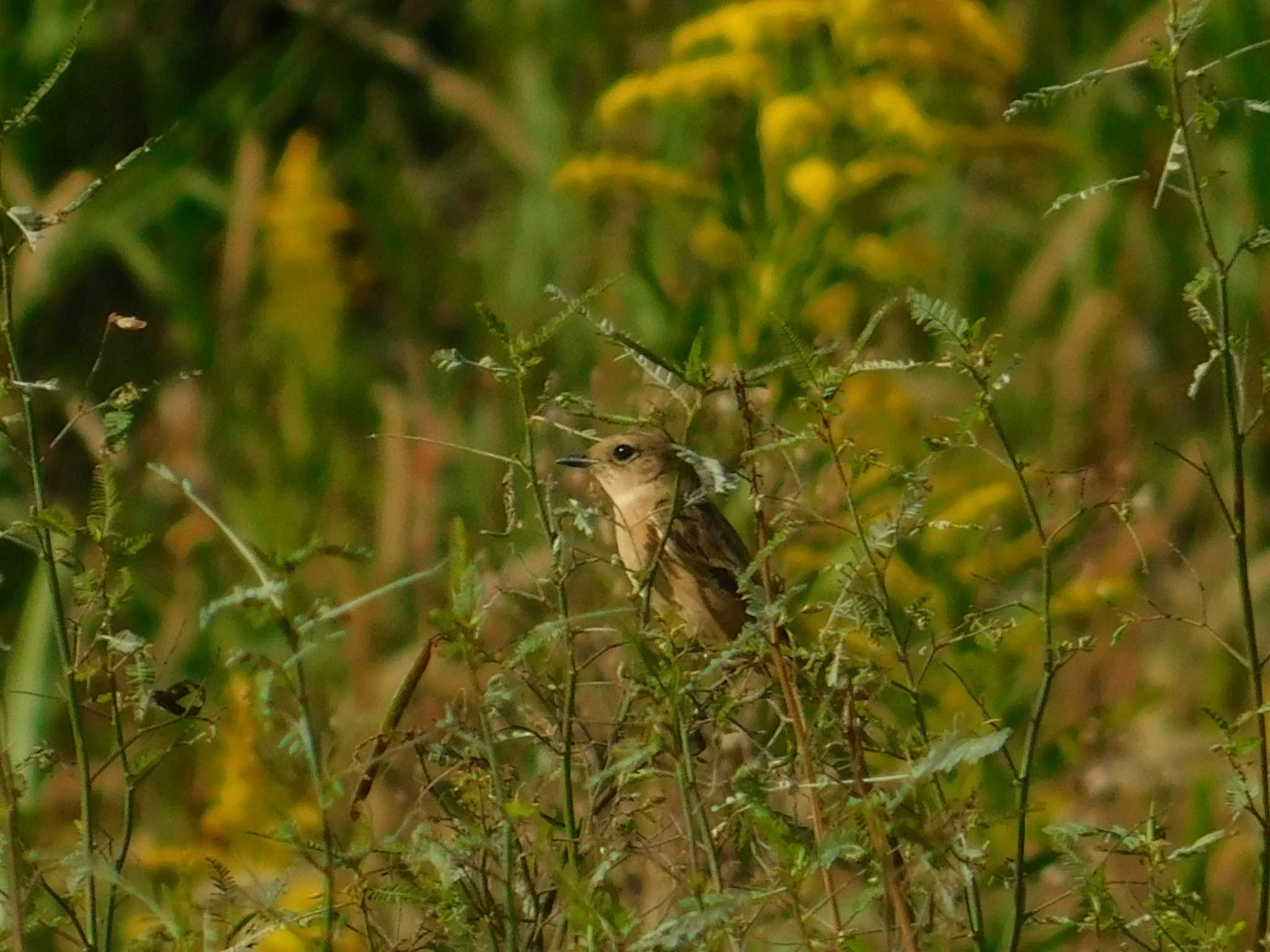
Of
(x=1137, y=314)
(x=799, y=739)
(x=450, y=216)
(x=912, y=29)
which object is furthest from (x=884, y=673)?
(x=450, y=216)

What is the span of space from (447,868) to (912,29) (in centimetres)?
277

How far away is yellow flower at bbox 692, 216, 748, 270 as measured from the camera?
2994mm

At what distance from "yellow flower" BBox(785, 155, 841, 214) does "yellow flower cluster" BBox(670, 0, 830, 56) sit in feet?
0.93

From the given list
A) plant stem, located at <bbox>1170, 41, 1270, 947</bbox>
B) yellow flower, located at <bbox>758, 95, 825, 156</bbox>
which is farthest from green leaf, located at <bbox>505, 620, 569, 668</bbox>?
yellow flower, located at <bbox>758, 95, 825, 156</bbox>

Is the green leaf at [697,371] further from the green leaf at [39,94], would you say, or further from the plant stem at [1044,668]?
the green leaf at [39,94]

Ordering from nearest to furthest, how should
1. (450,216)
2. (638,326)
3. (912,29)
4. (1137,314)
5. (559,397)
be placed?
(559,397), (638,326), (912,29), (1137,314), (450,216)

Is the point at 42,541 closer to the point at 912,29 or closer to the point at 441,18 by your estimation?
the point at 912,29

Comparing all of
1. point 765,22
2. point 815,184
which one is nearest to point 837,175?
point 815,184

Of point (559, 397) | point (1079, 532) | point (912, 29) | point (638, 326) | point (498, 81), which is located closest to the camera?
point (559, 397)

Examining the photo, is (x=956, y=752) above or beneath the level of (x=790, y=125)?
above

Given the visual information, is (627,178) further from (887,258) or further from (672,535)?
(672,535)

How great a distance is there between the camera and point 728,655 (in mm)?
1340

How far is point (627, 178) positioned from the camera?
338cm

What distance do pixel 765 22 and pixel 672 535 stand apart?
1.22 meters
